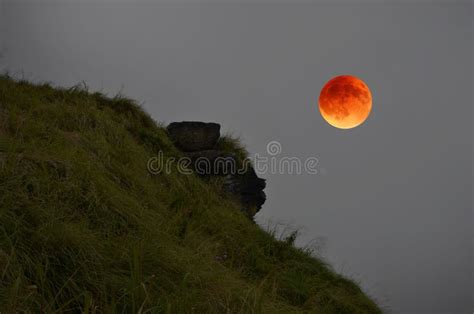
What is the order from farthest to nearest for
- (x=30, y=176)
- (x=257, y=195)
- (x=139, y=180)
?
(x=257, y=195) < (x=139, y=180) < (x=30, y=176)

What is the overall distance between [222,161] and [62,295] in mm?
8406

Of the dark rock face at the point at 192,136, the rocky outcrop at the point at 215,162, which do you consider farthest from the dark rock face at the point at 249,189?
the dark rock face at the point at 192,136

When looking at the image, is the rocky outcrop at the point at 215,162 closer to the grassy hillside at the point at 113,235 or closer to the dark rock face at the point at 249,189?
the dark rock face at the point at 249,189

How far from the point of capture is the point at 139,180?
7.33 m

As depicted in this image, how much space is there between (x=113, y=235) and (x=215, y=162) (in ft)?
22.6

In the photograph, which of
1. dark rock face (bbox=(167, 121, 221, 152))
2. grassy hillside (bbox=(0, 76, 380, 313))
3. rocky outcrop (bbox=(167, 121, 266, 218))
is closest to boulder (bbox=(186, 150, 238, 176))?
rocky outcrop (bbox=(167, 121, 266, 218))

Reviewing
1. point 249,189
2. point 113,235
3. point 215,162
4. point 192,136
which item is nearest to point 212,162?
point 215,162

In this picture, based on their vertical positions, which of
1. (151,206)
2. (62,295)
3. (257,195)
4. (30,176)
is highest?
(257,195)

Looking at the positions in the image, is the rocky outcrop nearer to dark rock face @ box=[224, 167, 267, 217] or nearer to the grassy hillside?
dark rock face @ box=[224, 167, 267, 217]

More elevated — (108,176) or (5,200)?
(108,176)

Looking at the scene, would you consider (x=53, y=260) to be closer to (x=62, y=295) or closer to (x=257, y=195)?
→ (x=62, y=295)

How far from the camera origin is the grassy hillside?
130 inches

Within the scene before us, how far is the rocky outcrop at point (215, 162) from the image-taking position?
11508mm

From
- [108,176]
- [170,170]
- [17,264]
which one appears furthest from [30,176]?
[170,170]
